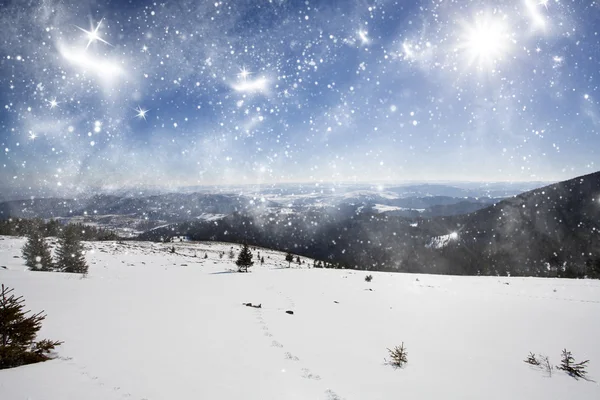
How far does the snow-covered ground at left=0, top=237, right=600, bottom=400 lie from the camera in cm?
690

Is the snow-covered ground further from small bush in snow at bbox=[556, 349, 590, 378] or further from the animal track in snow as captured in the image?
small bush in snow at bbox=[556, 349, 590, 378]

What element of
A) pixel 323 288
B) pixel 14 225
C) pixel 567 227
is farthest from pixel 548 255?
pixel 14 225

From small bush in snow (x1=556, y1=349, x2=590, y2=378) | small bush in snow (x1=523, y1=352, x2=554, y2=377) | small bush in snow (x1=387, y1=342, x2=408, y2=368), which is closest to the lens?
small bush in snow (x1=556, y1=349, x2=590, y2=378)

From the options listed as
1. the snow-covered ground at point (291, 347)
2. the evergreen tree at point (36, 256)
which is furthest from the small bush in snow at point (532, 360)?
the evergreen tree at point (36, 256)

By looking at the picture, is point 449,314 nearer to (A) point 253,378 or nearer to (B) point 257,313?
(B) point 257,313

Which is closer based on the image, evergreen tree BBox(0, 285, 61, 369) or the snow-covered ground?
the snow-covered ground

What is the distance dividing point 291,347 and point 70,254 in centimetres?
2817

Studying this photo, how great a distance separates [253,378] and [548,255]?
230 meters

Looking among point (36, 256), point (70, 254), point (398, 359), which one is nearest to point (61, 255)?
point (70, 254)

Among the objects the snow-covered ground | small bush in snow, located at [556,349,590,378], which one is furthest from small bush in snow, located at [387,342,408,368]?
small bush in snow, located at [556,349,590,378]

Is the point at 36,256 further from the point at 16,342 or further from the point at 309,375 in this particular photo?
the point at 309,375

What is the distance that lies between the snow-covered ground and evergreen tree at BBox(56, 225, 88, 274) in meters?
8.69

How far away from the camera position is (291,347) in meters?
10.2

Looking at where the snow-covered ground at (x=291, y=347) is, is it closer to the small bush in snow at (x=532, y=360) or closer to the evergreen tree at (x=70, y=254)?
the small bush in snow at (x=532, y=360)
